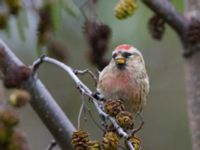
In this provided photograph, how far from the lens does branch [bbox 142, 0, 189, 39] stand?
3.70 metres

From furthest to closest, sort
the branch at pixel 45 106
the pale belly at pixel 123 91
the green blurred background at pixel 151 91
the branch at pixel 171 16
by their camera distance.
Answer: the green blurred background at pixel 151 91 < the branch at pixel 171 16 < the pale belly at pixel 123 91 < the branch at pixel 45 106

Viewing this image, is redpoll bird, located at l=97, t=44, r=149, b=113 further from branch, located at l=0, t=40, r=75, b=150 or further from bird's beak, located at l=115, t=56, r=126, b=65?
branch, located at l=0, t=40, r=75, b=150

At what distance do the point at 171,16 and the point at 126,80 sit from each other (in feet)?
1.19

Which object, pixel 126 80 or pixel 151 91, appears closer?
pixel 126 80

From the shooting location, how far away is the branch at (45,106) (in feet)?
10.6

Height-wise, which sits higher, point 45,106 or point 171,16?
point 171,16

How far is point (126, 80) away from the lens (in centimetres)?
370

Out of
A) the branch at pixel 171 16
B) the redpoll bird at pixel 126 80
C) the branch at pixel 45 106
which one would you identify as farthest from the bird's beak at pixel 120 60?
the branch at pixel 45 106

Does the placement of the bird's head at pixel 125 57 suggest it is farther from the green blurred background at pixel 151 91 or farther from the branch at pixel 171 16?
the green blurred background at pixel 151 91

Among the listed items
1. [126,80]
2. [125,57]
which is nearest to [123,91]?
[126,80]

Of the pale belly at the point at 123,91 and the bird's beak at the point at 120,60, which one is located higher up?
the bird's beak at the point at 120,60

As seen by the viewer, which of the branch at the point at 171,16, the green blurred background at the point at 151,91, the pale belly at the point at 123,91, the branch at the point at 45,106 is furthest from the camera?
the green blurred background at the point at 151,91

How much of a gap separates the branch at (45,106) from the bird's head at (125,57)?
0.49 m

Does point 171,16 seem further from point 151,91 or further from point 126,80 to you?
point 151,91
